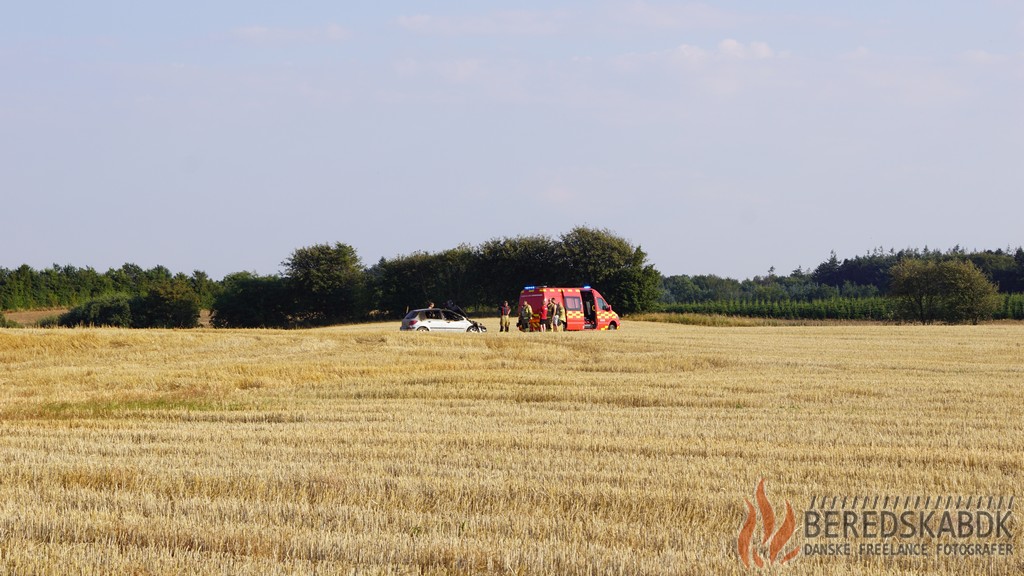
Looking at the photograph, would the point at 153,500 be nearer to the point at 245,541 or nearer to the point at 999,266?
the point at 245,541

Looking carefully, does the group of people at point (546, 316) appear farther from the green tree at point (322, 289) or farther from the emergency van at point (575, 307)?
the green tree at point (322, 289)

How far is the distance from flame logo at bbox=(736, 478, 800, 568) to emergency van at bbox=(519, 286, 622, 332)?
3199 centimetres

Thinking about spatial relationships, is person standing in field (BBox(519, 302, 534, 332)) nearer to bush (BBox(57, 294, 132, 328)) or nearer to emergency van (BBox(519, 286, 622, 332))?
emergency van (BBox(519, 286, 622, 332))

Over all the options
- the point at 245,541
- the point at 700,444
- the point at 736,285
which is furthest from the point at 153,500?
the point at 736,285

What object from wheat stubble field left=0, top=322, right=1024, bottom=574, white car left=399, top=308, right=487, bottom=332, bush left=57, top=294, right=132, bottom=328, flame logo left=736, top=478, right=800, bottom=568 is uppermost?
bush left=57, top=294, right=132, bottom=328

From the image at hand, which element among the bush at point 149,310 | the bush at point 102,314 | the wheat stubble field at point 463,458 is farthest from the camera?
the bush at point 149,310

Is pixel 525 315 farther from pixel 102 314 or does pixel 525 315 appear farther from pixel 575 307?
pixel 102 314

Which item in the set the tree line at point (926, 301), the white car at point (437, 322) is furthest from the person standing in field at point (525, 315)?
the tree line at point (926, 301)

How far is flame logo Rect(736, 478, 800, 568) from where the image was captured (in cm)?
662

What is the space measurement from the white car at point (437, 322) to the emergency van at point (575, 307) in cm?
239

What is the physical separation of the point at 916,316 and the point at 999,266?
44201 millimetres

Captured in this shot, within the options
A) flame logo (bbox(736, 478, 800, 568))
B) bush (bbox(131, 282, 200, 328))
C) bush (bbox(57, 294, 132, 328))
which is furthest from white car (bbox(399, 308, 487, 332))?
bush (bbox(57, 294, 132, 328))

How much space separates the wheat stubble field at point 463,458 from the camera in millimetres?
6539

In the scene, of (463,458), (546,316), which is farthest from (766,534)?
(546,316)
